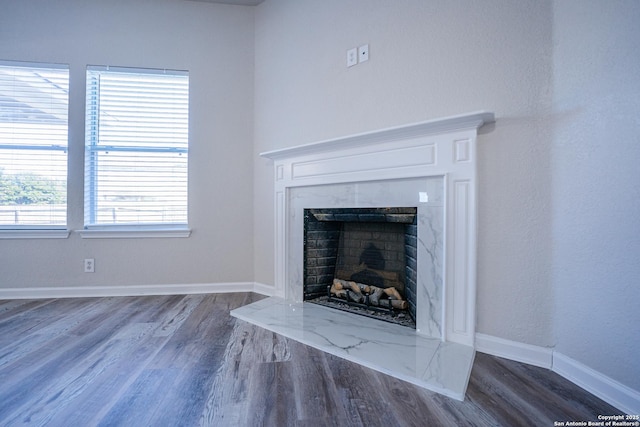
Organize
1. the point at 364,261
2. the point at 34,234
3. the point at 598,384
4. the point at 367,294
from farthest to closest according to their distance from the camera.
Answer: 1. the point at 34,234
2. the point at 364,261
3. the point at 367,294
4. the point at 598,384

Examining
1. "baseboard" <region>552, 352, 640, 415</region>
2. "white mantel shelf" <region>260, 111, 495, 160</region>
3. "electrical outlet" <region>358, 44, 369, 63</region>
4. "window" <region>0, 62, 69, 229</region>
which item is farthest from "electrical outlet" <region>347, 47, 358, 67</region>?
"window" <region>0, 62, 69, 229</region>

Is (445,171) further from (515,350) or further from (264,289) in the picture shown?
(264,289)

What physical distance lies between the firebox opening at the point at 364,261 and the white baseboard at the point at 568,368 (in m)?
0.50

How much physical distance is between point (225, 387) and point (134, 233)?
2040 millimetres

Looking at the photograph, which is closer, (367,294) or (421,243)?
(421,243)

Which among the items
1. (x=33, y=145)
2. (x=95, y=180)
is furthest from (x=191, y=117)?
(x=33, y=145)

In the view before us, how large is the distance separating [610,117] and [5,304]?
4.39 metres

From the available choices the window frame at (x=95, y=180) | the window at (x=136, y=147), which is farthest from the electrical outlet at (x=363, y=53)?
the window frame at (x=95, y=180)

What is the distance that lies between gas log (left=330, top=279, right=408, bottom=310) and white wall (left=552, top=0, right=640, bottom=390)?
37.1 inches

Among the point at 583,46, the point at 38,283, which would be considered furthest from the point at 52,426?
the point at 583,46

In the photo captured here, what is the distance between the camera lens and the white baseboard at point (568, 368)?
1144mm

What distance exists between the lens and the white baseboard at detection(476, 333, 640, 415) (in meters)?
1.14

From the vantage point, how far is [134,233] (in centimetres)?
270

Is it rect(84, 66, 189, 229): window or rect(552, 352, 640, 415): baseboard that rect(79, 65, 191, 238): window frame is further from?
rect(552, 352, 640, 415): baseboard
